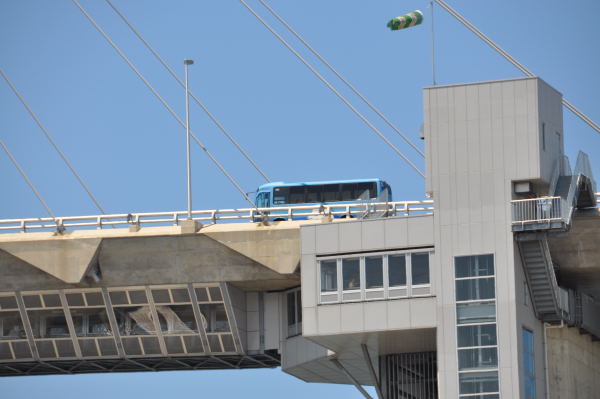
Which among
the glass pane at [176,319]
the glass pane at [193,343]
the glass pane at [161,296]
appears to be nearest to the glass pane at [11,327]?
the glass pane at [176,319]

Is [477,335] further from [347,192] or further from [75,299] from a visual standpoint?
[347,192]

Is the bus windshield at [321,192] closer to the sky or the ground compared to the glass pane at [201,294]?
closer to the sky

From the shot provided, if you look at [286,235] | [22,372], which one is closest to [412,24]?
[286,235]

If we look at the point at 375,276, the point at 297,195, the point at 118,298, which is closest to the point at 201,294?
the point at 118,298

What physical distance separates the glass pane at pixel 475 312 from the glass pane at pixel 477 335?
301mm

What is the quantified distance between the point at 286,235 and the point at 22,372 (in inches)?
787

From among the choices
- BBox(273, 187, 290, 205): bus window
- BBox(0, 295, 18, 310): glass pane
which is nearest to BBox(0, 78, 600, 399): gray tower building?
BBox(0, 295, 18, 310): glass pane

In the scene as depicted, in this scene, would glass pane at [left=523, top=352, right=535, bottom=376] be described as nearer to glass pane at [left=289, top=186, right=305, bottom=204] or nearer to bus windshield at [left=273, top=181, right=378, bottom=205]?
bus windshield at [left=273, top=181, right=378, bottom=205]

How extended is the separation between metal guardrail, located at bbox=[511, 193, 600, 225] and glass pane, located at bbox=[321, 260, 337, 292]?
8.72m

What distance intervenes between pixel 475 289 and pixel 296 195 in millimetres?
33263

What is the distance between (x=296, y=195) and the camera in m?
114

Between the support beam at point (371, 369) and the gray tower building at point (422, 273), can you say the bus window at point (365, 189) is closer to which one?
the gray tower building at point (422, 273)

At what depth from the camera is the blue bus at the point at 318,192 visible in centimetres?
11062

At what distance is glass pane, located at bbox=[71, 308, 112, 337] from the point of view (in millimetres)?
98562
